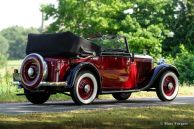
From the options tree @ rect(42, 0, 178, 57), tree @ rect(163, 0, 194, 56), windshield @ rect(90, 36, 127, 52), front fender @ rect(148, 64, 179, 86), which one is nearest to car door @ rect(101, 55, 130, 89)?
windshield @ rect(90, 36, 127, 52)

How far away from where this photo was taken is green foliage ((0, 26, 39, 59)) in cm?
14188

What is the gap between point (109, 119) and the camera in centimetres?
877

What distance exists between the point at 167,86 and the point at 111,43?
76.8 inches

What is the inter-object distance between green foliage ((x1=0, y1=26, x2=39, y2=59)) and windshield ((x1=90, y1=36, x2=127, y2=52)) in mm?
121146

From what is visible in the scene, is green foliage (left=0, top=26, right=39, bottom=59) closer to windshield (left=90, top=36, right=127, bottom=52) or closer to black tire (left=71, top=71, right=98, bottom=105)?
windshield (left=90, top=36, right=127, bottom=52)

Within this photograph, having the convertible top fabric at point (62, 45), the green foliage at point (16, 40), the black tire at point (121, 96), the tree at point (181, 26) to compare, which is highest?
the green foliage at point (16, 40)

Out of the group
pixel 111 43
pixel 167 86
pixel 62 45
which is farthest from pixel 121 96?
pixel 62 45

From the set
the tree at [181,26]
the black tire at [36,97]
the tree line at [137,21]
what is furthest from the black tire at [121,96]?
the tree at [181,26]

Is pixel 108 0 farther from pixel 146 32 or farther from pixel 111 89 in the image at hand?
pixel 111 89

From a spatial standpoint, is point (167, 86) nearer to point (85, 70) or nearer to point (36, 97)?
point (85, 70)

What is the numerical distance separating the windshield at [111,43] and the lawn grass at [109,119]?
285 cm

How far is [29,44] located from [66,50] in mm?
1534

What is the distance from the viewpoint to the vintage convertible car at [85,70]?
11.9m

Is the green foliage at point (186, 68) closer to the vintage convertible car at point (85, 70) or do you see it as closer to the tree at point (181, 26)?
the tree at point (181, 26)
